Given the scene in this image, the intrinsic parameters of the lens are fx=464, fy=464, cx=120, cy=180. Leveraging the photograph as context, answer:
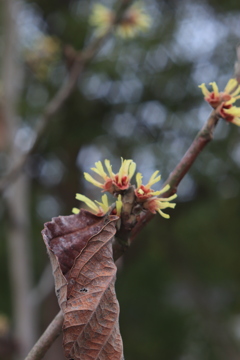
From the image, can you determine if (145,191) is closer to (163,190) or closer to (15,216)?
(163,190)

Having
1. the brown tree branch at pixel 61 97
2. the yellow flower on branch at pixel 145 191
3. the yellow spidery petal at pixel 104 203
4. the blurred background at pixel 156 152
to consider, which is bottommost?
the blurred background at pixel 156 152

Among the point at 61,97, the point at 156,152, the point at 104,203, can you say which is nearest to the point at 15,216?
the point at 61,97

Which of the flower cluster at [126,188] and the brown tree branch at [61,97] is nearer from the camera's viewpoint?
the flower cluster at [126,188]

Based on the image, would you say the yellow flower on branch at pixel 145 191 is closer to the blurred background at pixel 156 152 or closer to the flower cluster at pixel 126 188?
the flower cluster at pixel 126 188

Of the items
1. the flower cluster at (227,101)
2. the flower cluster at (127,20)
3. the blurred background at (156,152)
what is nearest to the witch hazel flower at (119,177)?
the flower cluster at (227,101)

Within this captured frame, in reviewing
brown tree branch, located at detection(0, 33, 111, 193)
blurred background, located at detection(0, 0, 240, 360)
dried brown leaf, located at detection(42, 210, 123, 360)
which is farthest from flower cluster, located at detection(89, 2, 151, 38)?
blurred background, located at detection(0, 0, 240, 360)

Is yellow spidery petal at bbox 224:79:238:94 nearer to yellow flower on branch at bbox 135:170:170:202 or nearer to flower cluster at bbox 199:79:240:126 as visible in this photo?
flower cluster at bbox 199:79:240:126
